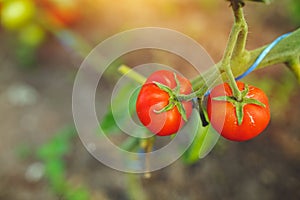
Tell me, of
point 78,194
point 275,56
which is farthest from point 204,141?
point 78,194

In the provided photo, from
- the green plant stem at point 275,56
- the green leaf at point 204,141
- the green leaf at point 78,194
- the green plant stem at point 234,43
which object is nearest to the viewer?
the green plant stem at point 234,43

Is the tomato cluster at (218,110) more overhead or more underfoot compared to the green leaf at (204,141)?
more overhead

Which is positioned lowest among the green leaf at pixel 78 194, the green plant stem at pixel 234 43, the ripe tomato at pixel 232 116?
the green leaf at pixel 78 194

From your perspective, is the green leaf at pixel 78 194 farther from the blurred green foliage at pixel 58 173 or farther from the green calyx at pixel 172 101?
the green calyx at pixel 172 101

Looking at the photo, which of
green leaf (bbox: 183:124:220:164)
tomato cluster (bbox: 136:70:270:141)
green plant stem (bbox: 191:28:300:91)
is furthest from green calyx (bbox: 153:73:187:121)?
green leaf (bbox: 183:124:220:164)

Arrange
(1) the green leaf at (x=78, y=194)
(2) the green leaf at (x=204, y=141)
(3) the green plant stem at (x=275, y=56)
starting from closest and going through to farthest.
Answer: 1. (3) the green plant stem at (x=275, y=56)
2. (2) the green leaf at (x=204, y=141)
3. (1) the green leaf at (x=78, y=194)

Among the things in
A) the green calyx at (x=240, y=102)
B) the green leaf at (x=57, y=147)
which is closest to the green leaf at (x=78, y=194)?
the green leaf at (x=57, y=147)

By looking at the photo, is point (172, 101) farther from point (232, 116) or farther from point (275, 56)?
point (275, 56)
